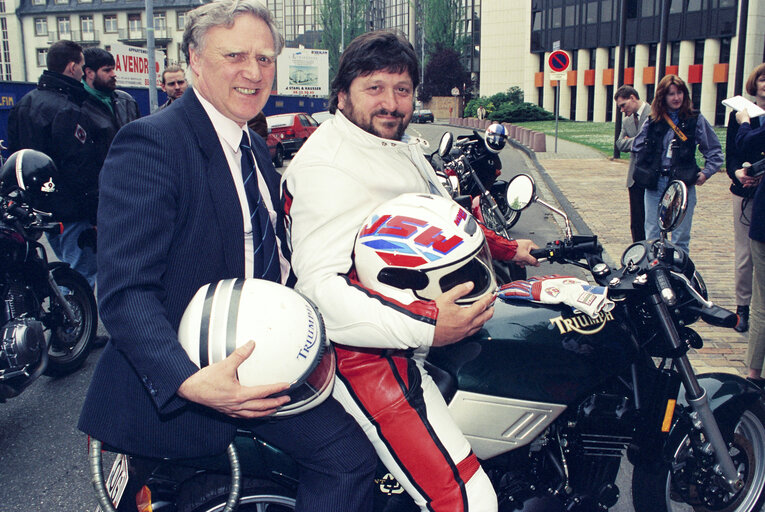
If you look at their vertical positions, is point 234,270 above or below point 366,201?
below

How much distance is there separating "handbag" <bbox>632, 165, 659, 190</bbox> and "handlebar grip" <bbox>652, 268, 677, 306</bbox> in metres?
5.16

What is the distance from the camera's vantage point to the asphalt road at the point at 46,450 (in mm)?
3365

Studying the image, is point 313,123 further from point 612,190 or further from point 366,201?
point 366,201

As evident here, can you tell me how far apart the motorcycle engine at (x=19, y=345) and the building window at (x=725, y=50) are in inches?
2034

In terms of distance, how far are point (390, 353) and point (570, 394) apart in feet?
2.05

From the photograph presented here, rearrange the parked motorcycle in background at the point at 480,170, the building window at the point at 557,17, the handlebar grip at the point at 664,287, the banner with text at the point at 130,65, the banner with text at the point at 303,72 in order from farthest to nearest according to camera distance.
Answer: the building window at the point at 557,17
the banner with text at the point at 303,72
the banner with text at the point at 130,65
the parked motorcycle in background at the point at 480,170
the handlebar grip at the point at 664,287

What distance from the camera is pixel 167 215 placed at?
1.70 metres

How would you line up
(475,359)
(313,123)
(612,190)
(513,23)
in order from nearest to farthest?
(475,359) < (612,190) < (313,123) < (513,23)

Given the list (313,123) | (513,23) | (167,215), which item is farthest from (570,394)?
(513,23)

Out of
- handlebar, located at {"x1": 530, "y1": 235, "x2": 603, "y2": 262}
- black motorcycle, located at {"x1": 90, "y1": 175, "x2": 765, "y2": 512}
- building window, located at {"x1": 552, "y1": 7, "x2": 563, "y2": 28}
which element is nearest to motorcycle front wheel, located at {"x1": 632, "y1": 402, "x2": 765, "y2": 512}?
black motorcycle, located at {"x1": 90, "y1": 175, "x2": 765, "y2": 512}

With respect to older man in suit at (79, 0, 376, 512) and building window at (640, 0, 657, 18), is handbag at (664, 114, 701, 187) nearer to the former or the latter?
older man in suit at (79, 0, 376, 512)

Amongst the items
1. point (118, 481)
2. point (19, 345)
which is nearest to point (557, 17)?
point (19, 345)

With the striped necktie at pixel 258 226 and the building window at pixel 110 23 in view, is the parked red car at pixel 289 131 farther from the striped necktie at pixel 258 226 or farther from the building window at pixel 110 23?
the building window at pixel 110 23

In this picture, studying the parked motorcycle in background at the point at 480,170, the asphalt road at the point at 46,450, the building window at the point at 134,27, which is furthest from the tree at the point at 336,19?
the asphalt road at the point at 46,450
